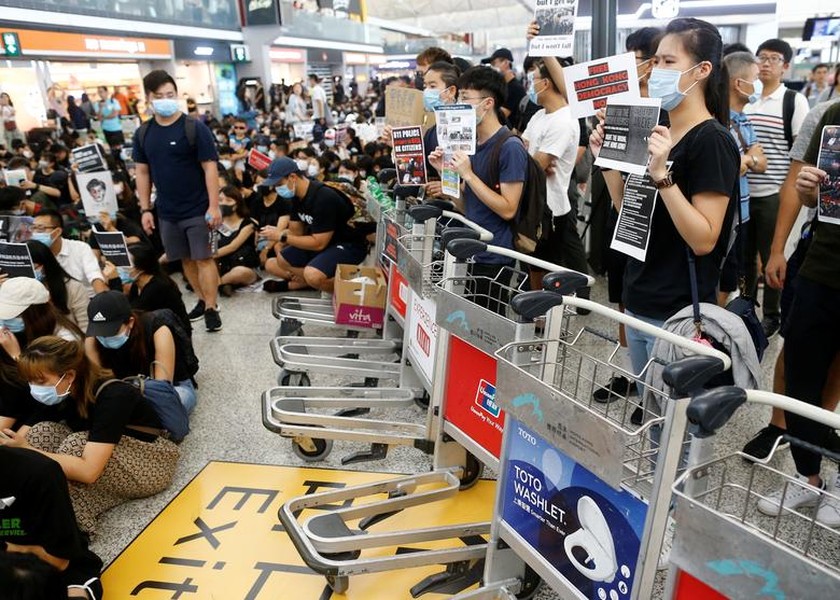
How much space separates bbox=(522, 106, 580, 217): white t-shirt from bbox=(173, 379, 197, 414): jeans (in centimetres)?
232

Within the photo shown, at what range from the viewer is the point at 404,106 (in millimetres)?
4168

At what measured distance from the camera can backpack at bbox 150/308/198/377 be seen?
3484 millimetres

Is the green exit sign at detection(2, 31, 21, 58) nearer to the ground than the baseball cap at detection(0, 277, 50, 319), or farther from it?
farther from it

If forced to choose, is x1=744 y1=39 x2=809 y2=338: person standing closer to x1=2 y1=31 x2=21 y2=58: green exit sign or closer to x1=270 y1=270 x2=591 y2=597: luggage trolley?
x1=270 y1=270 x2=591 y2=597: luggage trolley

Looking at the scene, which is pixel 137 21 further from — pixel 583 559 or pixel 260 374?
pixel 583 559

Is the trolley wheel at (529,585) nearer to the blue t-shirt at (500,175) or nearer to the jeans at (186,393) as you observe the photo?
the blue t-shirt at (500,175)

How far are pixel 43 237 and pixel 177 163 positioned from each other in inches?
38.3

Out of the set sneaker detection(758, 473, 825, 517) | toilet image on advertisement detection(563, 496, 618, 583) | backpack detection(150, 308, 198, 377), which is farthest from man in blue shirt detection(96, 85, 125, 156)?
toilet image on advertisement detection(563, 496, 618, 583)

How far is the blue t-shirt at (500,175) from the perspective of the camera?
2.93m

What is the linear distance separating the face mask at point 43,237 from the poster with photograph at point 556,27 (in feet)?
10.5

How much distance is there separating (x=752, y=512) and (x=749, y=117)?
2633 mm

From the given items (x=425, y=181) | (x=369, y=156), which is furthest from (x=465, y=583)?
(x=369, y=156)

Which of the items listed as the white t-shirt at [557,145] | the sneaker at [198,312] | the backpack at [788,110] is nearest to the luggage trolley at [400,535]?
the white t-shirt at [557,145]

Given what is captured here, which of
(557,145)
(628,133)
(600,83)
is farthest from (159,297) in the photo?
(628,133)
